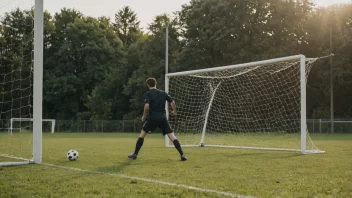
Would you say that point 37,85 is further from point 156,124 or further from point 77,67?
point 77,67

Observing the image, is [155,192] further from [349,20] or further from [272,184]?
[349,20]

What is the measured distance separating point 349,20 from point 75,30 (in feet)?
101

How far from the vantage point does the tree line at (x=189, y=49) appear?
39.2 metres

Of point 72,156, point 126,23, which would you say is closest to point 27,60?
point 72,156

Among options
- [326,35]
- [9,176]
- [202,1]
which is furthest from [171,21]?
[9,176]

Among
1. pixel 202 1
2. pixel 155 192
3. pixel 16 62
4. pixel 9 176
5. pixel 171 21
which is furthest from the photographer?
pixel 171 21

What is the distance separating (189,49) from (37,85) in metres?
32.9

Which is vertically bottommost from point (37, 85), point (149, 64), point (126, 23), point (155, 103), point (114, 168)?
point (114, 168)

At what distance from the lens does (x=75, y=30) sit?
2015 inches

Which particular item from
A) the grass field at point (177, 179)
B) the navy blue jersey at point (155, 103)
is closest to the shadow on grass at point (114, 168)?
the grass field at point (177, 179)

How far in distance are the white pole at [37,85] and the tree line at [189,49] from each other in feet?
99.8

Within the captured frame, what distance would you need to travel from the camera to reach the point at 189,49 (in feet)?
135

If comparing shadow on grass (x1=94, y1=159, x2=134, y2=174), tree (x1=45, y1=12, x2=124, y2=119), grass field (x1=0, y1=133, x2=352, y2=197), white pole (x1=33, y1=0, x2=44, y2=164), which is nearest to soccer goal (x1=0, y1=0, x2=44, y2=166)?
white pole (x1=33, y1=0, x2=44, y2=164)

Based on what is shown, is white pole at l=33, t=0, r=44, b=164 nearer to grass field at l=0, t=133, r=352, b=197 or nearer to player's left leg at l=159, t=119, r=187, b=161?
grass field at l=0, t=133, r=352, b=197
